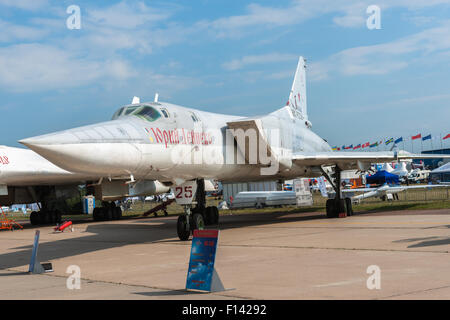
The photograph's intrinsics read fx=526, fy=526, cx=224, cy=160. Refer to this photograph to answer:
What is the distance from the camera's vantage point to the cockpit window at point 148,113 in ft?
35.4

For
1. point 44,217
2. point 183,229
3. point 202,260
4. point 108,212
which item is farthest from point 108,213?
point 202,260

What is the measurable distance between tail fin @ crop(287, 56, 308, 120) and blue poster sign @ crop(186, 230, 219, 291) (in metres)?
14.2

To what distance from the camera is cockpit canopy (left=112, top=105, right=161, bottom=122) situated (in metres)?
10.8

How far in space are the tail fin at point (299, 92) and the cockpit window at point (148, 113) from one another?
9.58 m

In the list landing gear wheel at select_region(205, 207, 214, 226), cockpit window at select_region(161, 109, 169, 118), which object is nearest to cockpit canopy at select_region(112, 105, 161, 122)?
cockpit window at select_region(161, 109, 169, 118)

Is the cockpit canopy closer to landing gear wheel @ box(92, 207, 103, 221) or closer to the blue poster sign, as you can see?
the blue poster sign

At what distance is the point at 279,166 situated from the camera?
14930 millimetres

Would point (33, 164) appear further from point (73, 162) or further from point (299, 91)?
point (73, 162)

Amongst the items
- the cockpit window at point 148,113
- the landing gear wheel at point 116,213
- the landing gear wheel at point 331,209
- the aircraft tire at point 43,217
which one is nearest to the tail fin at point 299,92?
the landing gear wheel at point 331,209

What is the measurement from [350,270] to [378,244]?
2.93 m

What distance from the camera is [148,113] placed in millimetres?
10930

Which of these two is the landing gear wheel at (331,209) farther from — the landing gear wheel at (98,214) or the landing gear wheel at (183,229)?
the landing gear wheel at (98,214)

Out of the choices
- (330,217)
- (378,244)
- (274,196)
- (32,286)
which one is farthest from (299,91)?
(32,286)

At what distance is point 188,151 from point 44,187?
16.1 metres
